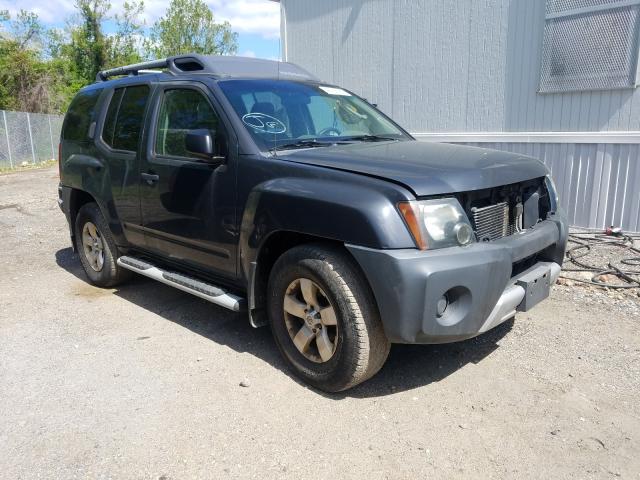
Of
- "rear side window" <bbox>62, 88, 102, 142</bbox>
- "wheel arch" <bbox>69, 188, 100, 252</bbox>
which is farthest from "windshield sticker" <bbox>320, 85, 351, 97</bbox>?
"wheel arch" <bbox>69, 188, 100, 252</bbox>

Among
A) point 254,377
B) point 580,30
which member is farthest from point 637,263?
point 254,377

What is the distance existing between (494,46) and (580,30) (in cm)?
115

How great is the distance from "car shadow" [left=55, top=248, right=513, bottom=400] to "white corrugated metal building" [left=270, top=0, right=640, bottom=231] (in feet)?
12.0

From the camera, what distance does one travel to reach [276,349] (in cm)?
395

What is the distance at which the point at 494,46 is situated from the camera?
7.53 meters

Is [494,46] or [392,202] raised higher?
[494,46]

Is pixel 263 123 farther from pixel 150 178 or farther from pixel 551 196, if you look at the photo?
pixel 551 196

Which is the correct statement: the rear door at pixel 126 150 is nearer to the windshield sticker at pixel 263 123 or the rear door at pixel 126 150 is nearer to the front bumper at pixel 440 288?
the windshield sticker at pixel 263 123

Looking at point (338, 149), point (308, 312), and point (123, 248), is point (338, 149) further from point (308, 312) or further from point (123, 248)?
point (123, 248)

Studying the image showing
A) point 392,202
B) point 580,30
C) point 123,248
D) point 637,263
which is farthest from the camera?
point 580,30

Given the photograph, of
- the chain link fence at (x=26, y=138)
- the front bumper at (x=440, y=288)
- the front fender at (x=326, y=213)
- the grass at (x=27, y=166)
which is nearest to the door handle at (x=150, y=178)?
the front fender at (x=326, y=213)

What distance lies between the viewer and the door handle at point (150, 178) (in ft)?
13.9

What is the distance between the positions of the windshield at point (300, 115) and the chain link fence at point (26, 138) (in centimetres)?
1988

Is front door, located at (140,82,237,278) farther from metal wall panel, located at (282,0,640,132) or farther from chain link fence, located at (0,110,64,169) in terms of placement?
chain link fence, located at (0,110,64,169)
